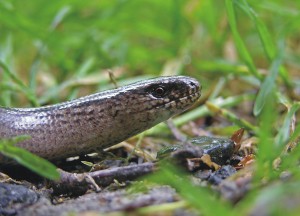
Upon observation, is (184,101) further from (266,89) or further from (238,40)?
(238,40)

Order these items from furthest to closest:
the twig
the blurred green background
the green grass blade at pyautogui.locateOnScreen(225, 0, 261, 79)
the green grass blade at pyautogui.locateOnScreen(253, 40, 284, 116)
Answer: the blurred green background
the green grass blade at pyautogui.locateOnScreen(225, 0, 261, 79)
the green grass blade at pyautogui.locateOnScreen(253, 40, 284, 116)
the twig

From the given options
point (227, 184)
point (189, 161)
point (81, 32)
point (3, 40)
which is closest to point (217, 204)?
point (227, 184)

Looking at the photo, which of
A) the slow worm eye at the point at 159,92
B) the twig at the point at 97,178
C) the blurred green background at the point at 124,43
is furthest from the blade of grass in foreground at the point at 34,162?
the blurred green background at the point at 124,43

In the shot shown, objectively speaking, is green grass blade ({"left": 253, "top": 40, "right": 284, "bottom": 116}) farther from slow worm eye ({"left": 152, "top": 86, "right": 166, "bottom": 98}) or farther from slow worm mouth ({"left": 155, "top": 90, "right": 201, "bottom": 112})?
slow worm eye ({"left": 152, "top": 86, "right": 166, "bottom": 98})

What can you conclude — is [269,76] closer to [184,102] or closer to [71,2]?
[184,102]

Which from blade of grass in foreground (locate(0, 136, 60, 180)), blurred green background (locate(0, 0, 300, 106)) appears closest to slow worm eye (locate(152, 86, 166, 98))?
blade of grass in foreground (locate(0, 136, 60, 180))

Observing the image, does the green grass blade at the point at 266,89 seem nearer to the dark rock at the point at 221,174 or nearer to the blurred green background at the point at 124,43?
the dark rock at the point at 221,174
